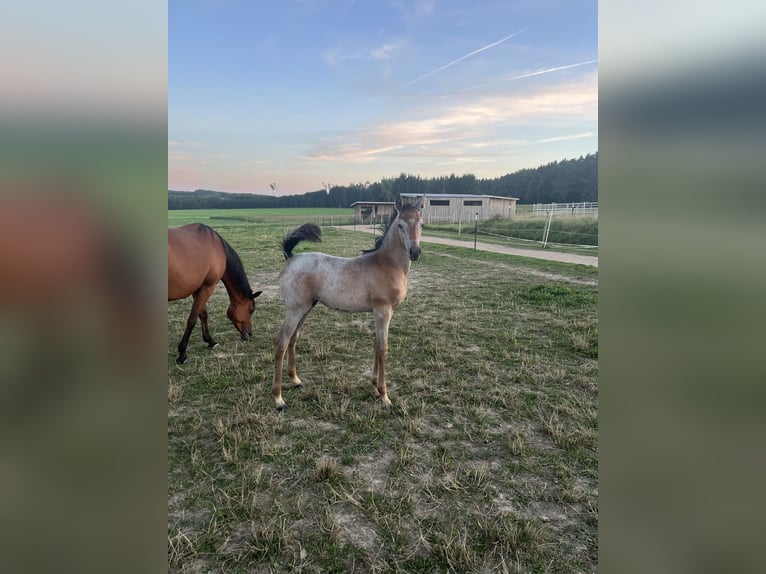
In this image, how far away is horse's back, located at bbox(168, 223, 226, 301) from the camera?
452cm

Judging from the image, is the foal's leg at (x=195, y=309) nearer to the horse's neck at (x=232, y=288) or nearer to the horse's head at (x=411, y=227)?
the horse's neck at (x=232, y=288)

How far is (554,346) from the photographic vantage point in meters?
5.46

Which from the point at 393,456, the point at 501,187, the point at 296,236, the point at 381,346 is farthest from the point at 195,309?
the point at 501,187

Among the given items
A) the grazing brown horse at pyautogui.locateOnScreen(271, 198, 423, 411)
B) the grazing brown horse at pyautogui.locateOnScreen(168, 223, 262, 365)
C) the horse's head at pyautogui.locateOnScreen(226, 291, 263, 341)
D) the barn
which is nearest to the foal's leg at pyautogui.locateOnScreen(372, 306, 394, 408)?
the grazing brown horse at pyautogui.locateOnScreen(271, 198, 423, 411)

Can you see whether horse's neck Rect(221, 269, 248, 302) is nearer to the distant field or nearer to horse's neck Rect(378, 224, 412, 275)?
horse's neck Rect(378, 224, 412, 275)

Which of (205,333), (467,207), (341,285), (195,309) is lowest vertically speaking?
(205,333)
